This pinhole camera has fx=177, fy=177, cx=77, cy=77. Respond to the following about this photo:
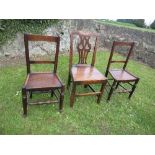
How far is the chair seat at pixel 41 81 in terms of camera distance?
8.04 feet

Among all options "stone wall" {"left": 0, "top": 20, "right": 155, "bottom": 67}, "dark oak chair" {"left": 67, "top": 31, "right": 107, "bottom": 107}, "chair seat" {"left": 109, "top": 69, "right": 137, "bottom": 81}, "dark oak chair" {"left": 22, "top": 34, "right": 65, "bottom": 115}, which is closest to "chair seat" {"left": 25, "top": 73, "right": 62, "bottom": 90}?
"dark oak chair" {"left": 22, "top": 34, "right": 65, "bottom": 115}

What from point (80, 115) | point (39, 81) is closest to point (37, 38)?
point (39, 81)

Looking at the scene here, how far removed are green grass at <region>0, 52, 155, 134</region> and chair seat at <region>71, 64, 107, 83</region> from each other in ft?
1.84

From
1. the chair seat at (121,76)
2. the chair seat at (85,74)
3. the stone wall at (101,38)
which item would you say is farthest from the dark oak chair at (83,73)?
the stone wall at (101,38)

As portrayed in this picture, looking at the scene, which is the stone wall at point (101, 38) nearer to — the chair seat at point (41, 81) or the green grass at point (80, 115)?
the green grass at point (80, 115)

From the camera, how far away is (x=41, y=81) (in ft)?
8.46

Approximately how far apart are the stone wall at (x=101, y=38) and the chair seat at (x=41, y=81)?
2283 millimetres

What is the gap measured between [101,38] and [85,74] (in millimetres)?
4399

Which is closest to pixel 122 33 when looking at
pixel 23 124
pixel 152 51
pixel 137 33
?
pixel 137 33

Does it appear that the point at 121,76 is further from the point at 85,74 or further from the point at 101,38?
the point at 101,38

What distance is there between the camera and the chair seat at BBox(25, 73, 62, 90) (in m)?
2.45

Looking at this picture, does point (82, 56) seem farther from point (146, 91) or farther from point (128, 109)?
point (146, 91)

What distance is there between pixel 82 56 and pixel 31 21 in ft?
7.22

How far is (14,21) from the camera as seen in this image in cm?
436
